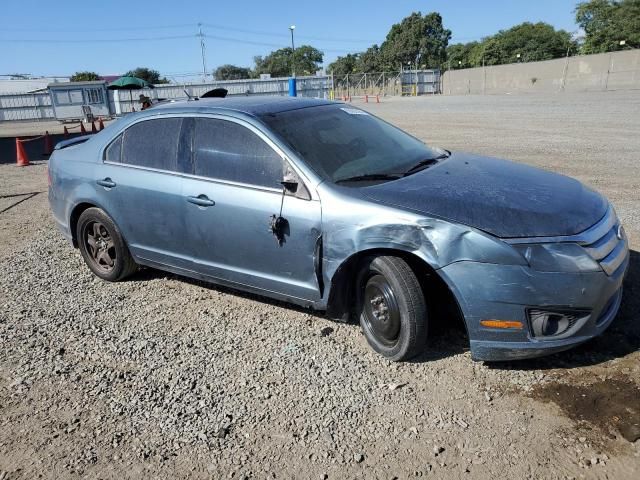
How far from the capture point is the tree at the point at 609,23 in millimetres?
61359

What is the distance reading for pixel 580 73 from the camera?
4950 cm

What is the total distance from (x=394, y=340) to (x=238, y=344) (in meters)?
1.14

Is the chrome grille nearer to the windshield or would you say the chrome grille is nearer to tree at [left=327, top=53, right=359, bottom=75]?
the windshield

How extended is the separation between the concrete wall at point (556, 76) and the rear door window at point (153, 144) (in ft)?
151

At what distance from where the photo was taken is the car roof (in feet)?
13.4

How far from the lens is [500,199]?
3195mm

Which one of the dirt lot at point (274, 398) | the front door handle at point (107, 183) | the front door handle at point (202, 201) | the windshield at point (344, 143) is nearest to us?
the dirt lot at point (274, 398)

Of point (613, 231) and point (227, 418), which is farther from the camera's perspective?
point (613, 231)

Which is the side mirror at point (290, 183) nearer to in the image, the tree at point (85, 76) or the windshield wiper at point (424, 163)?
the windshield wiper at point (424, 163)

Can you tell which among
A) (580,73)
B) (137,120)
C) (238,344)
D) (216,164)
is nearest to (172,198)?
(216,164)

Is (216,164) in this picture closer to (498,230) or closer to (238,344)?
(238,344)

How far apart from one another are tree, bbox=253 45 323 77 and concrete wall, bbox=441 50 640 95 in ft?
234

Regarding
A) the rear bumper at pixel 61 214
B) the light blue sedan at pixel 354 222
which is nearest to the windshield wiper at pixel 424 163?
the light blue sedan at pixel 354 222

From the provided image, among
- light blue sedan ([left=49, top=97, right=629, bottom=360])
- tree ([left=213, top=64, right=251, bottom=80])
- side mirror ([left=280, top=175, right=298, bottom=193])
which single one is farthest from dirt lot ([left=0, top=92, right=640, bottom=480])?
tree ([left=213, top=64, right=251, bottom=80])
